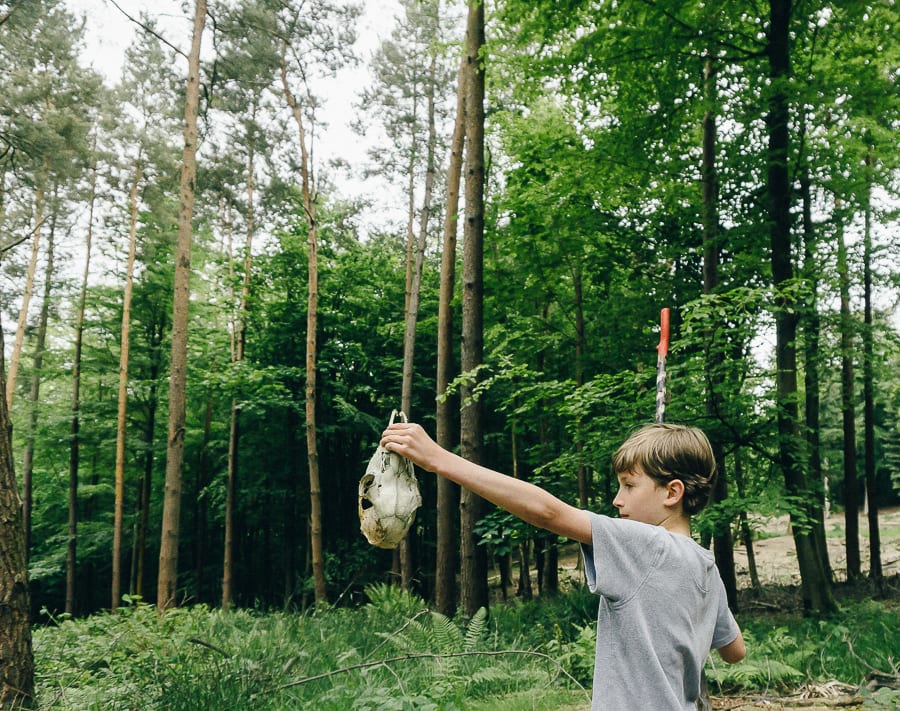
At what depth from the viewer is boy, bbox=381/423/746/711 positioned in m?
1.62

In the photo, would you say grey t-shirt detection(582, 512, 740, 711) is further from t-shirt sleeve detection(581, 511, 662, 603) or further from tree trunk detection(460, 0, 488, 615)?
tree trunk detection(460, 0, 488, 615)

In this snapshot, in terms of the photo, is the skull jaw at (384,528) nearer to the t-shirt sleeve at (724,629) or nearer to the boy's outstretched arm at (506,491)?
the boy's outstretched arm at (506,491)

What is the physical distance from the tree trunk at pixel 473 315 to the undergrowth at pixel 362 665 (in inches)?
39.1

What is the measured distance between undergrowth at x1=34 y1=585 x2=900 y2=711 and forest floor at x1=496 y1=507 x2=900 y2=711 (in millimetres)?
217

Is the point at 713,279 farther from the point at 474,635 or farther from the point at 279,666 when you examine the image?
the point at 279,666

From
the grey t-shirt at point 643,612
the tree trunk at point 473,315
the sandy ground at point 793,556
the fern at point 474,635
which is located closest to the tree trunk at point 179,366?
the tree trunk at point 473,315

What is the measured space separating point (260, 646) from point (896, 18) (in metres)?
9.02

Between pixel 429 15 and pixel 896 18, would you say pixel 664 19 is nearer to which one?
pixel 896 18

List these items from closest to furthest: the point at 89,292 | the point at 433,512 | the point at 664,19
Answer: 1. the point at 664,19
2. the point at 89,292
3. the point at 433,512

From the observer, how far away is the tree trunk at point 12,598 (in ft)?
14.4

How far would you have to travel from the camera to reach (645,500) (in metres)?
1.86

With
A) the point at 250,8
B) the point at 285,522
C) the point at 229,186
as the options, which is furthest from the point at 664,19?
the point at 285,522

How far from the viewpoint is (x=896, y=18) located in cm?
674

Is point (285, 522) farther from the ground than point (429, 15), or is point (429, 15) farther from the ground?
point (429, 15)
